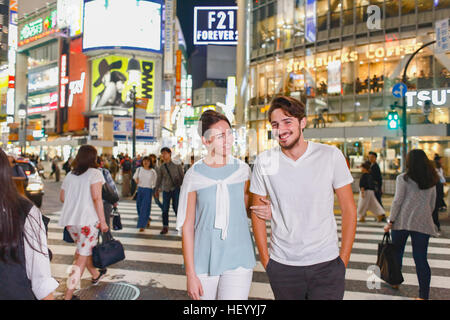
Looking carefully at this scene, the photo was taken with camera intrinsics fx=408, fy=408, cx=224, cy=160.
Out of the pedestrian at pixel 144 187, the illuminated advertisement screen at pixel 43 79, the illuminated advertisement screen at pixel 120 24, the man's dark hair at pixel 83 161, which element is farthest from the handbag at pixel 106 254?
the illuminated advertisement screen at pixel 43 79

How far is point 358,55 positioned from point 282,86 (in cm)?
677

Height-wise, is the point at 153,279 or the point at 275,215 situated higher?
the point at 275,215

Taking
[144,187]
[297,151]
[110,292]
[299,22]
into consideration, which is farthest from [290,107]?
[299,22]

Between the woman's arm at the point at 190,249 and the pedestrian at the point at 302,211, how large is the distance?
1.58 ft

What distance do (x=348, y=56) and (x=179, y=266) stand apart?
26792mm

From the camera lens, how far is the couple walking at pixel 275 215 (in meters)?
2.76

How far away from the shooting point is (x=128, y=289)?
18.9 feet

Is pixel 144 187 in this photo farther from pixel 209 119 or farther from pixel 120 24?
pixel 120 24

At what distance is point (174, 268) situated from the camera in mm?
7027

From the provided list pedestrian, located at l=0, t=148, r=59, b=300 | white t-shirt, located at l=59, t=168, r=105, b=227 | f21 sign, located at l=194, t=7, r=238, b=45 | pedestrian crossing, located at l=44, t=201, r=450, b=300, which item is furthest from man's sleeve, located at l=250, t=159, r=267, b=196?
f21 sign, located at l=194, t=7, r=238, b=45

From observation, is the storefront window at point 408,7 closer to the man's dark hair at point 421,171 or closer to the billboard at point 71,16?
the man's dark hair at point 421,171

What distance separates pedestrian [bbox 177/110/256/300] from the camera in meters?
2.95

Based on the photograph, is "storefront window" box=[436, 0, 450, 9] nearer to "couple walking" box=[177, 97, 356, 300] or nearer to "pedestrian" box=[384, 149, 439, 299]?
"pedestrian" box=[384, 149, 439, 299]
